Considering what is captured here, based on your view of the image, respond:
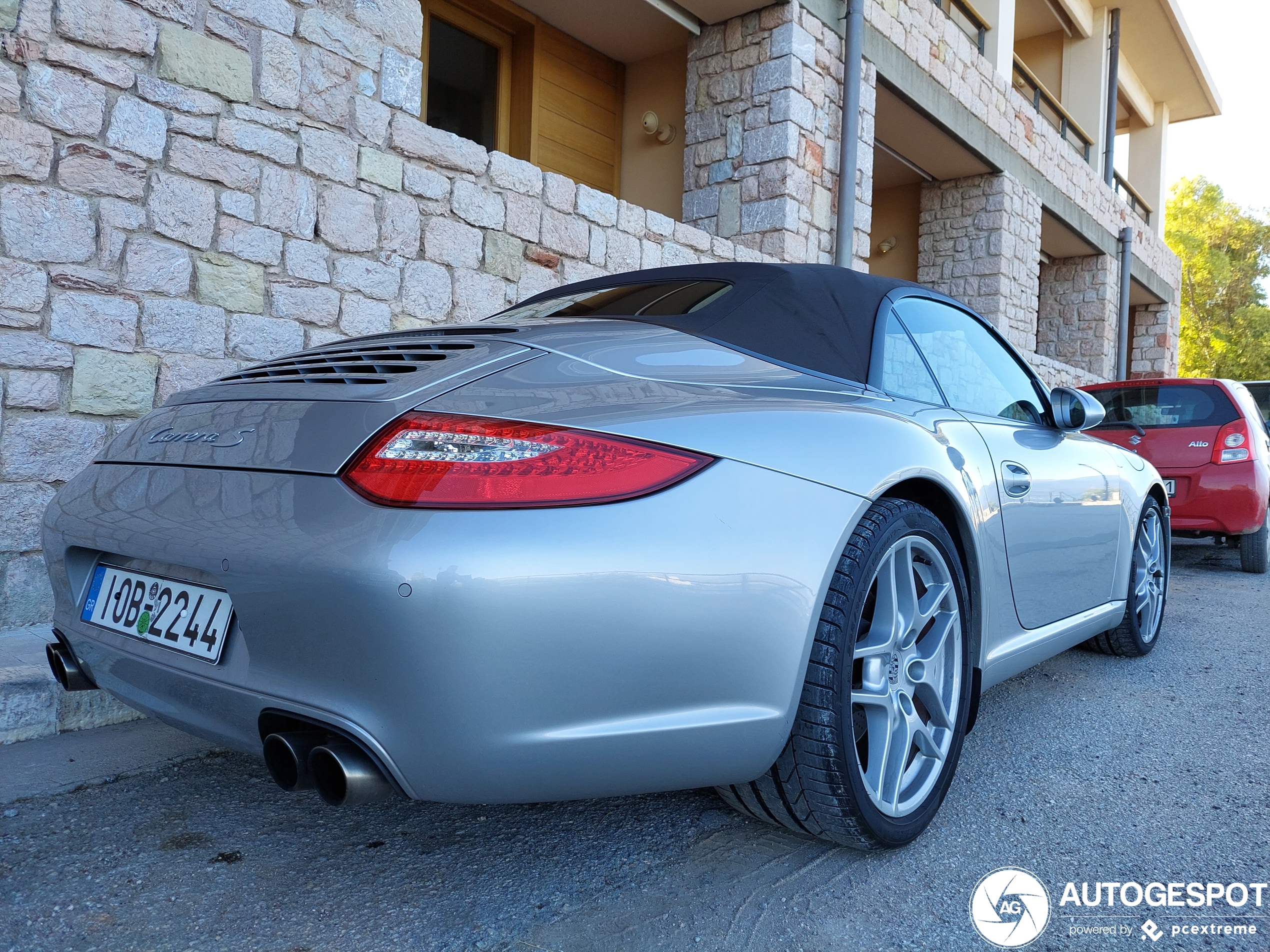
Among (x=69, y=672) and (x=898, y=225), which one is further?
(x=898, y=225)

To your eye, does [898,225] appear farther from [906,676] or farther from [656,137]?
[906,676]

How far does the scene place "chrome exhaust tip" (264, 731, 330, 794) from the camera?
143 centimetres

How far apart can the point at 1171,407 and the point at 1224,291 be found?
95.1ft

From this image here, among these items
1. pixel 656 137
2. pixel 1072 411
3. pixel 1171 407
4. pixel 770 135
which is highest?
pixel 656 137

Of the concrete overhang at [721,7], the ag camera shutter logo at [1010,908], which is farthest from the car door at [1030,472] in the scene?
the concrete overhang at [721,7]

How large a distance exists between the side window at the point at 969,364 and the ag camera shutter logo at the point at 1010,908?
124 centimetres

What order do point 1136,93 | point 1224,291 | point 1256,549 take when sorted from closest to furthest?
1. point 1256,549
2. point 1136,93
3. point 1224,291

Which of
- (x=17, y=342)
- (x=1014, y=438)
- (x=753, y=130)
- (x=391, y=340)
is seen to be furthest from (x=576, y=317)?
(x=753, y=130)

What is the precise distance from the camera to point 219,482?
162 centimetres

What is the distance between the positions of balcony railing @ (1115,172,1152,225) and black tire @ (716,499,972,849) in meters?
16.2

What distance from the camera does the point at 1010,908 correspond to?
1720 millimetres

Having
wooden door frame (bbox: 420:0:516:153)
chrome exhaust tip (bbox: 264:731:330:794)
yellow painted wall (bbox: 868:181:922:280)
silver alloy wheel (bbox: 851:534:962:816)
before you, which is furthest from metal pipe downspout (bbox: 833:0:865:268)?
chrome exhaust tip (bbox: 264:731:330:794)

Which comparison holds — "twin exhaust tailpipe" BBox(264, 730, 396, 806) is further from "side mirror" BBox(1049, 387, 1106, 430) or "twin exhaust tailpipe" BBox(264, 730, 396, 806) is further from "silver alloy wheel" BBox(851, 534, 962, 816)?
"side mirror" BBox(1049, 387, 1106, 430)

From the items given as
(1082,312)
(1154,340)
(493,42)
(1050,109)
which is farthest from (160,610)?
(1154,340)
